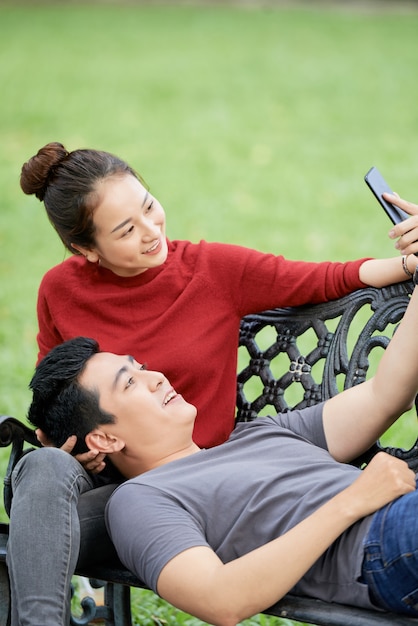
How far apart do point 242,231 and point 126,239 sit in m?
5.15

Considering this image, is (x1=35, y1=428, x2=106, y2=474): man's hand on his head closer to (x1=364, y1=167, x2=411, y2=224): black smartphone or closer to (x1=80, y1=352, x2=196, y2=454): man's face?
(x1=80, y1=352, x2=196, y2=454): man's face

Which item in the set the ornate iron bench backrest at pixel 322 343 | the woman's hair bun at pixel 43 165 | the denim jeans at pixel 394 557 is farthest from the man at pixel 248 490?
the woman's hair bun at pixel 43 165

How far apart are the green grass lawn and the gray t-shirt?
1157mm

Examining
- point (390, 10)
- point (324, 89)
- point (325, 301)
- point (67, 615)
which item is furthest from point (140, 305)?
point (390, 10)

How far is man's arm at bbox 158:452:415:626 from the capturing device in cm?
250

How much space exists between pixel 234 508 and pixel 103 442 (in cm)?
48

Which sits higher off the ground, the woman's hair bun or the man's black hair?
the woman's hair bun

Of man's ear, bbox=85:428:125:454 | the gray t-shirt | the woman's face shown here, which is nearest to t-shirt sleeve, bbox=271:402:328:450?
the gray t-shirt

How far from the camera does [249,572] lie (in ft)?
8.20

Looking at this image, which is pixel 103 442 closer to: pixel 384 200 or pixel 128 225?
pixel 128 225

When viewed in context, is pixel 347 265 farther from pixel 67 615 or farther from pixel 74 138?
pixel 74 138

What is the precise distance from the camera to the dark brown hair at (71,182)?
3.32 meters

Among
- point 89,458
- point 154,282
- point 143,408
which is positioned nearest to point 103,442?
point 89,458

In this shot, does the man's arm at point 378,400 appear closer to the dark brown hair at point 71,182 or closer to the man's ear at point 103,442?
the man's ear at point 103,442
